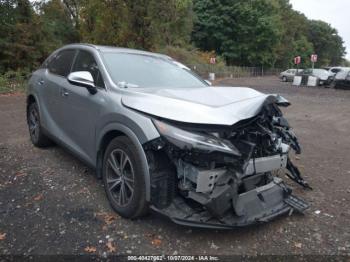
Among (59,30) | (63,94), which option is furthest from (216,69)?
(63,94)

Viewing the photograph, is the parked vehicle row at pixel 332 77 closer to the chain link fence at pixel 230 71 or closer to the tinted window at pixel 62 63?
the chain link fence at pixel 230 71

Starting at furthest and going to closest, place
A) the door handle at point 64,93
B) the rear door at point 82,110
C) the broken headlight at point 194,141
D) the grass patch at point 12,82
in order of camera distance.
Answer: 1. the grass patch at point 12,82
2. the door handle at point 64,93
3. the rear door at point 82,110
4. the broken headlight at point 194,141

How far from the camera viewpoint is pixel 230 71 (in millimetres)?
45656

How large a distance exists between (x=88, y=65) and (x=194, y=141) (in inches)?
85.6

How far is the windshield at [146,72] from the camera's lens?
13.7ft

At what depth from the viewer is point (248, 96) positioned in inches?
152

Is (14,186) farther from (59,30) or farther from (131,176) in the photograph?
(59,30)

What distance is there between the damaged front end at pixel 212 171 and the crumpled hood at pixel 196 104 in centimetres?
7

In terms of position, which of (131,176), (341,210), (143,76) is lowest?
(341,210)

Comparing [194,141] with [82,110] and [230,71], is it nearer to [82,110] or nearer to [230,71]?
[82,110]

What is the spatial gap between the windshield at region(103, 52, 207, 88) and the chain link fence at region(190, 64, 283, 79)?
90.9ft

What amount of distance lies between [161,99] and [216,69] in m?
39.1

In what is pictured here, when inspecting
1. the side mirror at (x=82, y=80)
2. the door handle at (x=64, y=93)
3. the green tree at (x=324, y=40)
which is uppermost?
the green tree at (x=324, y=40)

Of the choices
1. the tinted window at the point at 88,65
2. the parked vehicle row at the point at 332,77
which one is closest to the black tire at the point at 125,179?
the tinted window at the point at 88,65
